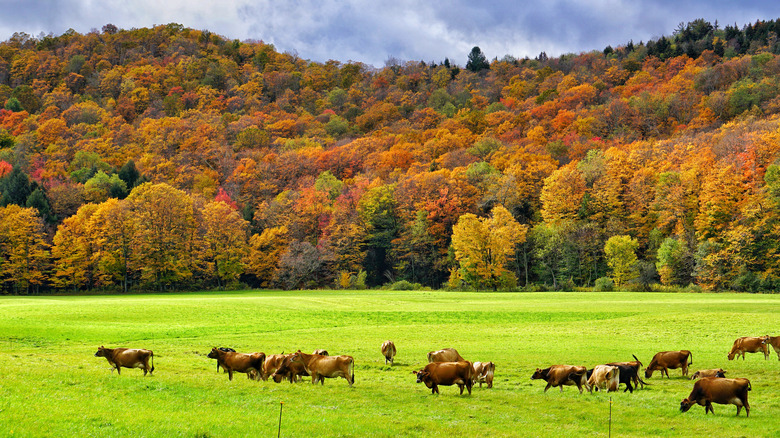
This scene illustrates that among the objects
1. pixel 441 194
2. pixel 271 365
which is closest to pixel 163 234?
pixel 441 194

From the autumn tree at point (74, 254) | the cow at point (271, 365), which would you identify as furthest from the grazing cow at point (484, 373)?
the autumn tree at point (74, 254)

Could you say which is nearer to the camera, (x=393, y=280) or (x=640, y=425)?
(x=640, y=425)

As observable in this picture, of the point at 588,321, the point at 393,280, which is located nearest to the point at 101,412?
the point at 588,321

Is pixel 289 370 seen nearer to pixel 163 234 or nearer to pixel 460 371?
pixel 460 371

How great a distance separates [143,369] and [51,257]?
83.7 meters

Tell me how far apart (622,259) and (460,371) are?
7113 centimetres

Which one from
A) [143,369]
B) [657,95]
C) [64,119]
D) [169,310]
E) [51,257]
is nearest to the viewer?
[143,369]

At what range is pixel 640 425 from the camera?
12734 millimetres

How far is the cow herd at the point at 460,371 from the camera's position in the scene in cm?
1395

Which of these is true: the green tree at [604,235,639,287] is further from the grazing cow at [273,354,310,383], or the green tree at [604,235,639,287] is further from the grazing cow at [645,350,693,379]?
the grazing cow at [273,354,310,383]

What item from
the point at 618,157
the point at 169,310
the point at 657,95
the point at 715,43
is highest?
the point at 715,43

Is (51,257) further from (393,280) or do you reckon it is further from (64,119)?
(64,119)

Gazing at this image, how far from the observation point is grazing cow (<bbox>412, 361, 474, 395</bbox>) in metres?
16.3

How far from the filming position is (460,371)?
1630 cm
